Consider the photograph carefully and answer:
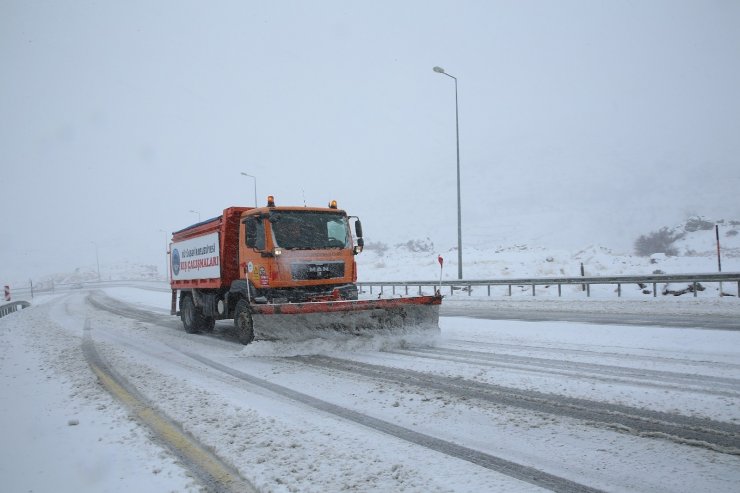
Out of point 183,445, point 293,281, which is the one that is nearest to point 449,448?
point 183,445

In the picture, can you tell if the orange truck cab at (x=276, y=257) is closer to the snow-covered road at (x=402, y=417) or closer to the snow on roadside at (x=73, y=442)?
the snow-covered road at (x=402, y=417)

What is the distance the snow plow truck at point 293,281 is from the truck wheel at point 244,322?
0.7 inches

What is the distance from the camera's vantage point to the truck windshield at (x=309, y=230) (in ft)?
27.2

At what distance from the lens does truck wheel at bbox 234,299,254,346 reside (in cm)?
824

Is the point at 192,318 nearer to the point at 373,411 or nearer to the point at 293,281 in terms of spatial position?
the point at 293,281

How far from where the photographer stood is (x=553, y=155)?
309 feet

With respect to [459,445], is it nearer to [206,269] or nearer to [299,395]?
[299,395]

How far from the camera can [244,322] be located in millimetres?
8438

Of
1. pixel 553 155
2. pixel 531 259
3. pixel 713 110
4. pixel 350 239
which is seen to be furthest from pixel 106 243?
pixel 713 110

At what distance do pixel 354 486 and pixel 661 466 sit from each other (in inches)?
72.9

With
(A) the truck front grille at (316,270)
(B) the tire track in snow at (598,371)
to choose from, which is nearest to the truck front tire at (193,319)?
(A) the truck front grille at (316,270)

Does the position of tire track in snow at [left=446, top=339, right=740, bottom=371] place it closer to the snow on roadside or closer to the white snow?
the white snow

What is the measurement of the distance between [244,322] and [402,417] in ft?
17.1

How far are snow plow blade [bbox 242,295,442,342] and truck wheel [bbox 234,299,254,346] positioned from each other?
825 mm
